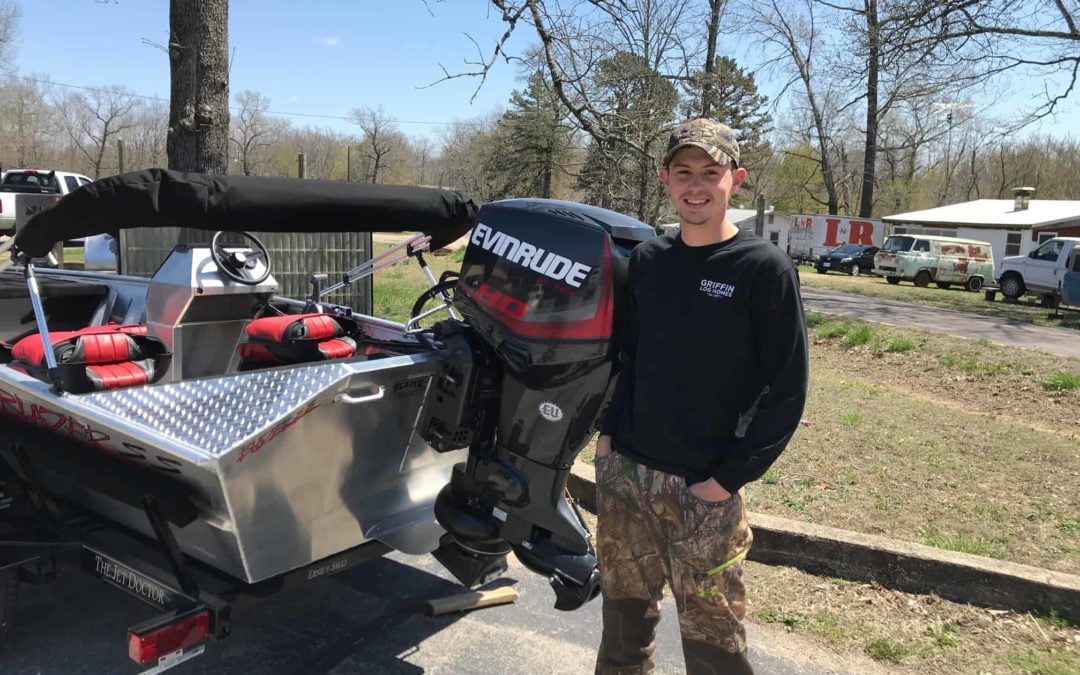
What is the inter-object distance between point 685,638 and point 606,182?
275 inches

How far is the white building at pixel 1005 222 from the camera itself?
37.2 metres

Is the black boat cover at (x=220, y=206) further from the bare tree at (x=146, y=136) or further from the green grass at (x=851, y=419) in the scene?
the bare tree at (x=146, y=136)

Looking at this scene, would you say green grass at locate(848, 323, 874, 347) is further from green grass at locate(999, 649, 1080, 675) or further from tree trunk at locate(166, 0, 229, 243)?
tree trunk at locate(166, 0, 229, 243)

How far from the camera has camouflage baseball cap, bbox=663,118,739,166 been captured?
2217 mm

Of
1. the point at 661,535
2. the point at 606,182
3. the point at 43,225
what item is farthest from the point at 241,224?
the point at 606,182

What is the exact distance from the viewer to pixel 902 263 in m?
28.5

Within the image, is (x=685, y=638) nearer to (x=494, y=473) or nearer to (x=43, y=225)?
(x=494, y=473)

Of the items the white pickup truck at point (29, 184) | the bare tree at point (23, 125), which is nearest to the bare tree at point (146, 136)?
the bare tree at point (23, 125)

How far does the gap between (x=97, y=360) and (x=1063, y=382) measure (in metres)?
7.89

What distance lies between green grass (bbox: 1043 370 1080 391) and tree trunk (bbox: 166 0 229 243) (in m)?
7.62

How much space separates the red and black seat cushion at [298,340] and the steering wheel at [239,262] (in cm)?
29

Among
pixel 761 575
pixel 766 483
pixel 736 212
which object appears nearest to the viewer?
pixel 761 575

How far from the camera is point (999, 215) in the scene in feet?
133

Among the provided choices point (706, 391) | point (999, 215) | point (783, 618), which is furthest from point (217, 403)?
point (999, 215)
